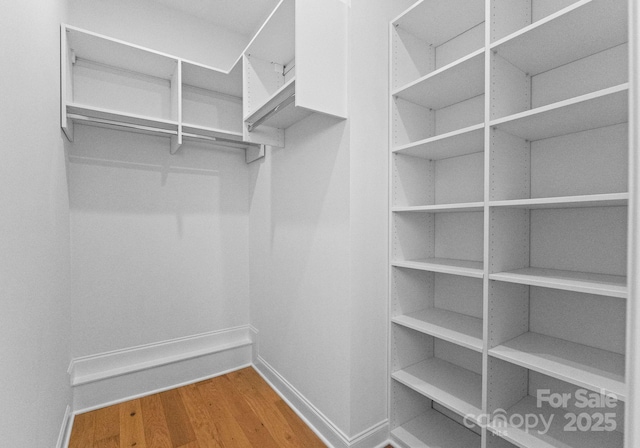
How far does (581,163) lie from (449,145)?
0.55 m

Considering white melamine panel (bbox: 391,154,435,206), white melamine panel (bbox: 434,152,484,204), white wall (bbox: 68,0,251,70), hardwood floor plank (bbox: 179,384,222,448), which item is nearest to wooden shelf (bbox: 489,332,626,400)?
white melamine panel (bbox: 434,152,484,204)

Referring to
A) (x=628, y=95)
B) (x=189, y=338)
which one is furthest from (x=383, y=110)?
(x=189, y=338)

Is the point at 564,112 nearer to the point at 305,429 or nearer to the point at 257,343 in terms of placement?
the point at 305,429

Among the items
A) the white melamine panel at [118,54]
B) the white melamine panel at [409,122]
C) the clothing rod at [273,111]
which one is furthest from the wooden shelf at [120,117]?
the white melamine panel at [409,122]

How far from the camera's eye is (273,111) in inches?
70.2

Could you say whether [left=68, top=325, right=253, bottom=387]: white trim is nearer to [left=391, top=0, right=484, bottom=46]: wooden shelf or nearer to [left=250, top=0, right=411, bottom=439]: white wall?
[left=250, top=0, right=411, bottom=439]: white wall

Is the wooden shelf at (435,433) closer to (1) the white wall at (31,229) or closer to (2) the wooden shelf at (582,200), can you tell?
(2) the wooden shelf at (582,200)

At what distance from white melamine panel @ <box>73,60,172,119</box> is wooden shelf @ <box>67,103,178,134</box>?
1.02 ft

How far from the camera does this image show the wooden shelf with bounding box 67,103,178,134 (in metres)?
1.78

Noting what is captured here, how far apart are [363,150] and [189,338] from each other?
2.04 m

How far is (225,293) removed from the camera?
265 cm

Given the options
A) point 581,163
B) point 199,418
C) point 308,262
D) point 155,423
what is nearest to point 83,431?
point 155,423

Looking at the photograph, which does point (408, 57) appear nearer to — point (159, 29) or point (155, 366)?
point (159, 29)

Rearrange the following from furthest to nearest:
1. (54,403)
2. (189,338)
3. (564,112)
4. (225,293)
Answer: (225,293) < (189,338) < (54,403) < (564,112)
